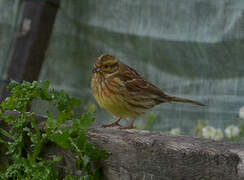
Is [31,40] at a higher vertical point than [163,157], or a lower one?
higher

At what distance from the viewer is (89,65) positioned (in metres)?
5.43

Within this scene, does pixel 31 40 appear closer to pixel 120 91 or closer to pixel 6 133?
pixel 120 91

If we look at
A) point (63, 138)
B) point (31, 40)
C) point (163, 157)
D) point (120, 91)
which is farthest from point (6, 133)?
point (31, 40)

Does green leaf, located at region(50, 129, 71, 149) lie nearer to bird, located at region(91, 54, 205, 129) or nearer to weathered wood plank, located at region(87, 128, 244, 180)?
weathered wood plank, located at region(87, 128, 244, 180)

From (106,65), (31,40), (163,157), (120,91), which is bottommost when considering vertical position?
(163,157)

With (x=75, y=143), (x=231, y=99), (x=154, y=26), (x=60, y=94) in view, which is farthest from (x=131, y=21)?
(x=75, y=143)

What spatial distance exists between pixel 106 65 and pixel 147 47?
147 centimetres

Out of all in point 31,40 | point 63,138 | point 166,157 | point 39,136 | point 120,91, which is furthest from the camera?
point 31,40

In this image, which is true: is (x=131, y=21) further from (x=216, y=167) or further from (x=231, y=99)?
(x=216, y=167)

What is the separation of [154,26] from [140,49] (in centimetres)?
27

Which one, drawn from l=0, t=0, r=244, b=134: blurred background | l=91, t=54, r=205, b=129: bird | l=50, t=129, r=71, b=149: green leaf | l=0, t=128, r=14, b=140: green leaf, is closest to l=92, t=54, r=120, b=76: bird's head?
l=91, t=54, r=205, b=129: bird

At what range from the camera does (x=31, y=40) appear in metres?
5.11

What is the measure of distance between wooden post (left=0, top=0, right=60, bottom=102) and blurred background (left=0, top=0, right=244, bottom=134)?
10mm

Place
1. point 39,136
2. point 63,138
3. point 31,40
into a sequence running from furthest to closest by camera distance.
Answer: point 31,40
point 39,136
point 63,138
